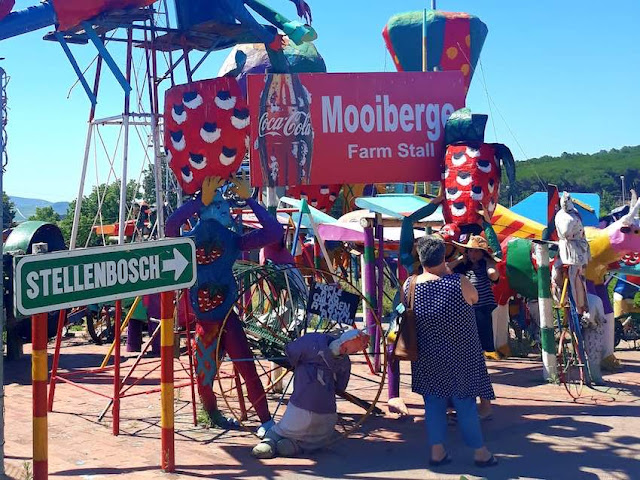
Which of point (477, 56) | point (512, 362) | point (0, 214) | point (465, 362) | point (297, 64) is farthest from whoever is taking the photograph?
point (477, 56)

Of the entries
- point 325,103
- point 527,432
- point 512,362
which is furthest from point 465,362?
point 512,362

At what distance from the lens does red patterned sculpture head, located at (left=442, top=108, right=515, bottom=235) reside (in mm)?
7965

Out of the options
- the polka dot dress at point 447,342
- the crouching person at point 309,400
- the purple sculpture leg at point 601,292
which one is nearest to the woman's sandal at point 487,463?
the polka dot dress at point 447,342

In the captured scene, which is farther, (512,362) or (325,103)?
(512,362)

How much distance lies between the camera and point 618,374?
8977 mm

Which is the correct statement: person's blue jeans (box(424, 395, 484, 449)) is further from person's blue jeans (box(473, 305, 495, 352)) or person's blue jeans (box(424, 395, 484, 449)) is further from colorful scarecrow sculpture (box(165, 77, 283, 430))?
person's blue jeans (box(473, 305, 495, 352))

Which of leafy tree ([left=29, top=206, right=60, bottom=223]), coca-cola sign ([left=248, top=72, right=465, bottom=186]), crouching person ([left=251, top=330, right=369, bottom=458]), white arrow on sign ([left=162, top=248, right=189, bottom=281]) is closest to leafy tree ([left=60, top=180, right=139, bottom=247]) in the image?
leafy tree ([left=29, top=206, right=60, bottom=223])

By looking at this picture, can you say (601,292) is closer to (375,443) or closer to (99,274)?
(375,443)

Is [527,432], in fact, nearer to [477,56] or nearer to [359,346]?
[359,346]

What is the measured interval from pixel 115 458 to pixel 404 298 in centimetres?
238

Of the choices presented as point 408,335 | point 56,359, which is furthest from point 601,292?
point 56,359

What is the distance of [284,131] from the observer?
27.4ft

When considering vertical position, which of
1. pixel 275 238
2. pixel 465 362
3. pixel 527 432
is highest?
pixel 275 238

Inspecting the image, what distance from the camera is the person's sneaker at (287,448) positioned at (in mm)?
5785
